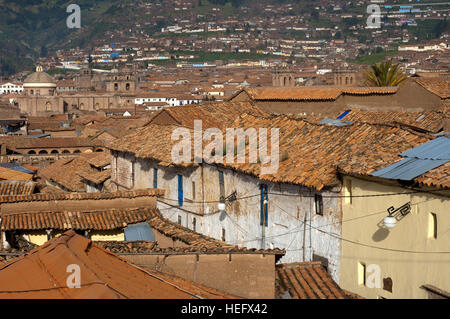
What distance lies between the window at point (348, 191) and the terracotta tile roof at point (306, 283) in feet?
5.57

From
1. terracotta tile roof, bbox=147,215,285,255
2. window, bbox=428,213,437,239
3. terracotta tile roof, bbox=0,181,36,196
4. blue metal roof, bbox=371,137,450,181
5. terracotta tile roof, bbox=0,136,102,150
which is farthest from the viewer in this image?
terracotta tile roof, bbox=0,136,102,150

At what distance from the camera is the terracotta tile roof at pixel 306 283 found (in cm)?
830

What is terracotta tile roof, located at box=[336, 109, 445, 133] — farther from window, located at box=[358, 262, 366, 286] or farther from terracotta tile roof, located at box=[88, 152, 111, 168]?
terracotta tile roof, located at box=[88, 152, 111, 168]

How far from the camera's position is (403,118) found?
18219 millimetres

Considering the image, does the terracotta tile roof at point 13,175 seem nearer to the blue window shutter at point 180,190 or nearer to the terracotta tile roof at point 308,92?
the blue window shutter at point 180,190

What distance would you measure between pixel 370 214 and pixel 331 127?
2.96 metres

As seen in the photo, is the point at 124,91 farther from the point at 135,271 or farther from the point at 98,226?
the point at 135,271

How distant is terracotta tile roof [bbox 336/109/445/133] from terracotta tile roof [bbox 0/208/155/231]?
5.51 metres

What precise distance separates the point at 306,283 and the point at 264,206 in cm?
425

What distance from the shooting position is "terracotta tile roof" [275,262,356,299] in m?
8.30

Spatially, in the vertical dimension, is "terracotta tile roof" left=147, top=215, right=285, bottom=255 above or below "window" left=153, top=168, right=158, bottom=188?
below

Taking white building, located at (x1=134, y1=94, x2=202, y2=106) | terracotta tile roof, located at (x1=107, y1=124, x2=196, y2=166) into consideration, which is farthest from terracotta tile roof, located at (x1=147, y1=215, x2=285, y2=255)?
white building, located at (x1=134, y1=94, x2=202, y2=106)

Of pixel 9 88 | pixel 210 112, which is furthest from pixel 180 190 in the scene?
pixel 9 88

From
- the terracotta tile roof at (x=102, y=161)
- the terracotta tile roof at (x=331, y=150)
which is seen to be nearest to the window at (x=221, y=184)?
the terracotta tile roof at (x=331, y=150)
